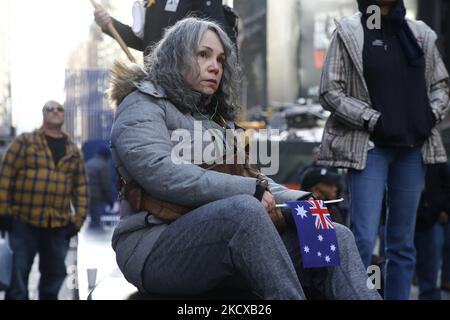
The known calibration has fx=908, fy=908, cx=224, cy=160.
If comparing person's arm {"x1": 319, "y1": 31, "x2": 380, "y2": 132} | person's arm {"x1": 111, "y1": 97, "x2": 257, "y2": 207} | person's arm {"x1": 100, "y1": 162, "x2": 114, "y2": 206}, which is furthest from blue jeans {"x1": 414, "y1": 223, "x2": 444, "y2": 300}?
person's arm {"x1": 100, "y1": 162, "x2": 114, "y2": 206}

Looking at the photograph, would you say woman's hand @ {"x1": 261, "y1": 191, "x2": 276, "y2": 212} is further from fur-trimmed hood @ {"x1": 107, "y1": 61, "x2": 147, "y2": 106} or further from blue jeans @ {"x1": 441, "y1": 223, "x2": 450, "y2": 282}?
blue jeans @ {"x1": 441, "y1": 223, "x2": 450, "y2": 282}

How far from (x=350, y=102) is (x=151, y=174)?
1.67 meters

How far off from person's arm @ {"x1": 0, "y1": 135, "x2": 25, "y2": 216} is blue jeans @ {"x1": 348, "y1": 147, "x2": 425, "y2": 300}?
417 cm

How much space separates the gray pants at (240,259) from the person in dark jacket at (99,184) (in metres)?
12.5

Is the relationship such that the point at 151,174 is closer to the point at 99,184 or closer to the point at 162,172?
the point at 162,172

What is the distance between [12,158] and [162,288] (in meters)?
5.03

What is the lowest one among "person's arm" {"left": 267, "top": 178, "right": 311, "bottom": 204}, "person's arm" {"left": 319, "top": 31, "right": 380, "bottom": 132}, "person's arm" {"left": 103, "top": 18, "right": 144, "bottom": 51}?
"person's arm" {"left": 267, "top": 178, "right": 311, "bottom": 204}

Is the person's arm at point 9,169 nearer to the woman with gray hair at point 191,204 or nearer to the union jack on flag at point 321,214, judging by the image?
the woman with gray hair at point 191,204

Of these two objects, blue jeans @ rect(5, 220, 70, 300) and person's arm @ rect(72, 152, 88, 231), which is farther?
person's arm @ rect(72, 152, 88, 231)

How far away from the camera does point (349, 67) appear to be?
5020mm

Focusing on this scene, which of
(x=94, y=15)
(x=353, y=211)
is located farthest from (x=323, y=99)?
(x=94, y=15)

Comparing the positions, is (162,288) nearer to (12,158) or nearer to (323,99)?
(323,99)

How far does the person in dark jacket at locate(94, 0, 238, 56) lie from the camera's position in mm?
5113

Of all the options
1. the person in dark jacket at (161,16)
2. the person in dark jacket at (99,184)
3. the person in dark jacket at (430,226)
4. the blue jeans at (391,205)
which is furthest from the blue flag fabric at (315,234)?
the person in dark jacket at (99,184)
